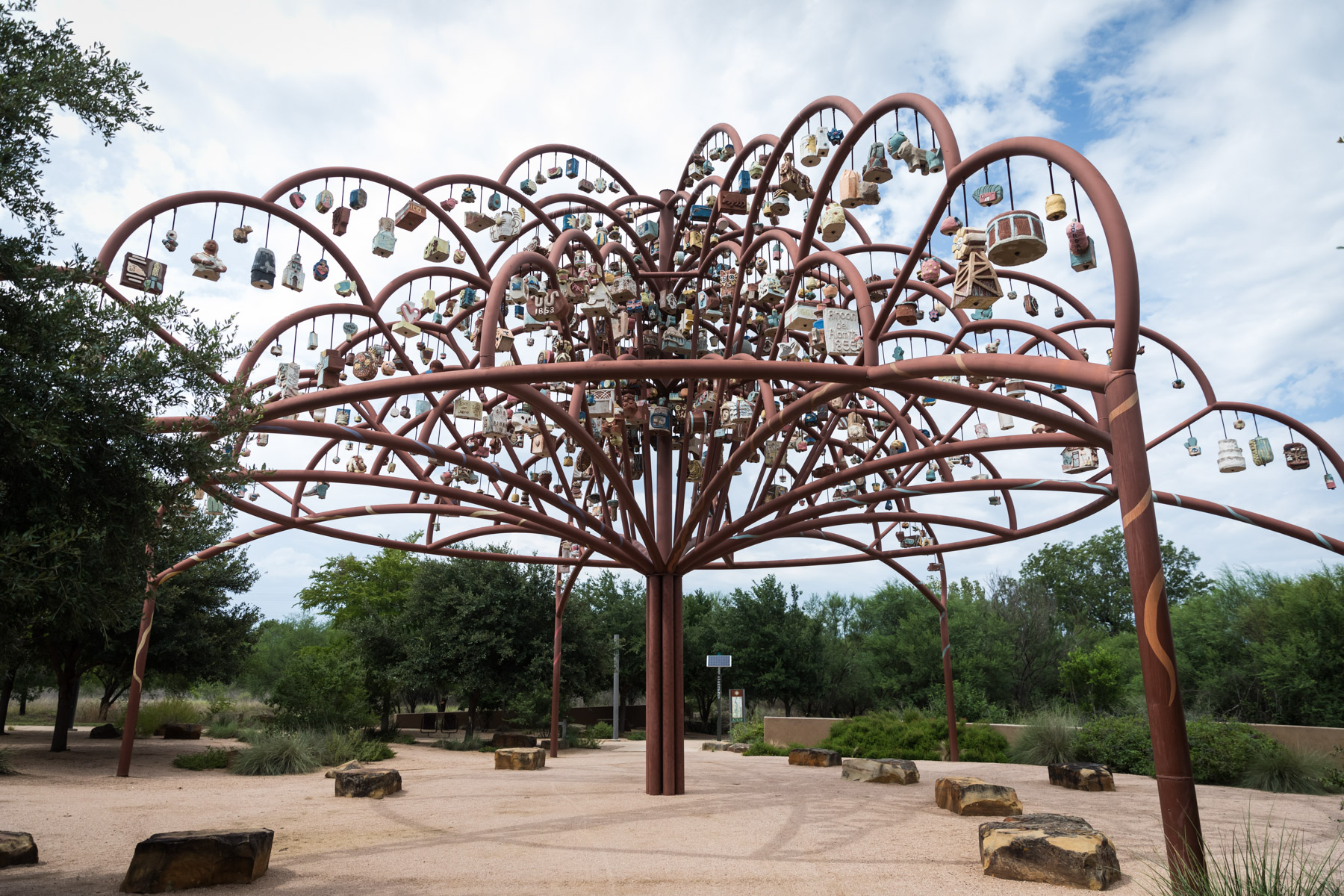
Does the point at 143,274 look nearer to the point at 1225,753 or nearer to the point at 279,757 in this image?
the point at 279,757

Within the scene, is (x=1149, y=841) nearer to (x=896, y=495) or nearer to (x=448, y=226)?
(x=896, y=495)

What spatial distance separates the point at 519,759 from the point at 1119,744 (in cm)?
1371

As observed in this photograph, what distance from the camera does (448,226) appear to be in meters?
9.73

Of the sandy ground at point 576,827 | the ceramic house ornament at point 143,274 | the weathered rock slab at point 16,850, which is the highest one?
the ceramic house ornament at point 143,274

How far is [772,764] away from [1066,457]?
447 inches

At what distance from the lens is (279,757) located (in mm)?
16844

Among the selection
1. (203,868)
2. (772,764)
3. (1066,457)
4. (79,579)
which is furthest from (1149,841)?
(772,764)

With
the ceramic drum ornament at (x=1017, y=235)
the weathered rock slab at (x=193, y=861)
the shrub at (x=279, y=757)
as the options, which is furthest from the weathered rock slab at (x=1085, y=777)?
the shrub at (x=279, y=757)

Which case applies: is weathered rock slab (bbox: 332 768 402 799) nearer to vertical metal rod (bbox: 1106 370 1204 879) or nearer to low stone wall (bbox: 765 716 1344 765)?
vertical metal rod (bbox: 1106 370 1204 879)

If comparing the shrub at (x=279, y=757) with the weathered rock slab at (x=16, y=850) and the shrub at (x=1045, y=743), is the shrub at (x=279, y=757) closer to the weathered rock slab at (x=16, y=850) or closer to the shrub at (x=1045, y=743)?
the weathered rock slab at (x=16, y=850)

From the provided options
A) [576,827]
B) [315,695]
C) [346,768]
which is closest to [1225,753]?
[576,827]

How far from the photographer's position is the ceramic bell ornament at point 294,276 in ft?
27.7

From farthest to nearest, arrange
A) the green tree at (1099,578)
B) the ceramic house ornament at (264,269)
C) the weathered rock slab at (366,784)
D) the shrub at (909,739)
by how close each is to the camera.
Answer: the green tree at (1099,578) → the shrub at (909,739) → the weathered rock slab at (366,784) → the ceramic house ornament at (264,269)

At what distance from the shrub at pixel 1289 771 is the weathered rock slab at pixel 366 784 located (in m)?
16.0
